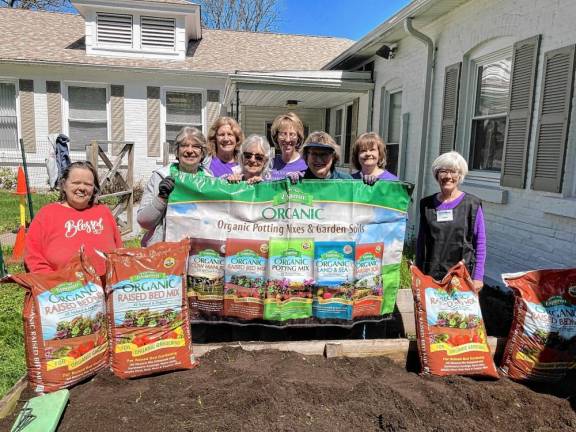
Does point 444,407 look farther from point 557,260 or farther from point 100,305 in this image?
point 557,260

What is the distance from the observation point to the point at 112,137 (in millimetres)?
12859

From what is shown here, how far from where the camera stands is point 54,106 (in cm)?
1260

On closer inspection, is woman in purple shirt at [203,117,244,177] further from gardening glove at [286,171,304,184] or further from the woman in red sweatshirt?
the woman in red sweatshirt

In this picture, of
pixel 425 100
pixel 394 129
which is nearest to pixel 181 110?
pixel 394 129

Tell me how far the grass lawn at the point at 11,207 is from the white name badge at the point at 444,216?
25.1 ft

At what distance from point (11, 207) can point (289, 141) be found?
925 cm

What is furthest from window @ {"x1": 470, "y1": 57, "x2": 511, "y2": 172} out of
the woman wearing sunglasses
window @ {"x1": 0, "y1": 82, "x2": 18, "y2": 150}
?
window @ {"x1": 0, "y1": 82, "x2": 18, "y2": 150}

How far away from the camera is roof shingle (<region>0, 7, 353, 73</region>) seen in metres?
12.6

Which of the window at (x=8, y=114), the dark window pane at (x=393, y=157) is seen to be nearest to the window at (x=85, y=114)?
the window at (x=8, y=114)

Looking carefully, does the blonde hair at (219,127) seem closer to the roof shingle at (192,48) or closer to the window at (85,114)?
the roof shingle at (192,48)

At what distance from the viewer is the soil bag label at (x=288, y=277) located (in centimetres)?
Answer: 294

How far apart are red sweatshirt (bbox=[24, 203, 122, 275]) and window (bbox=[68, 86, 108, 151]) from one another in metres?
11.4

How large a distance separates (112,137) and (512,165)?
11.2 metres

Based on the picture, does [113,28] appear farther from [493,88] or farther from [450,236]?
[450,236]
